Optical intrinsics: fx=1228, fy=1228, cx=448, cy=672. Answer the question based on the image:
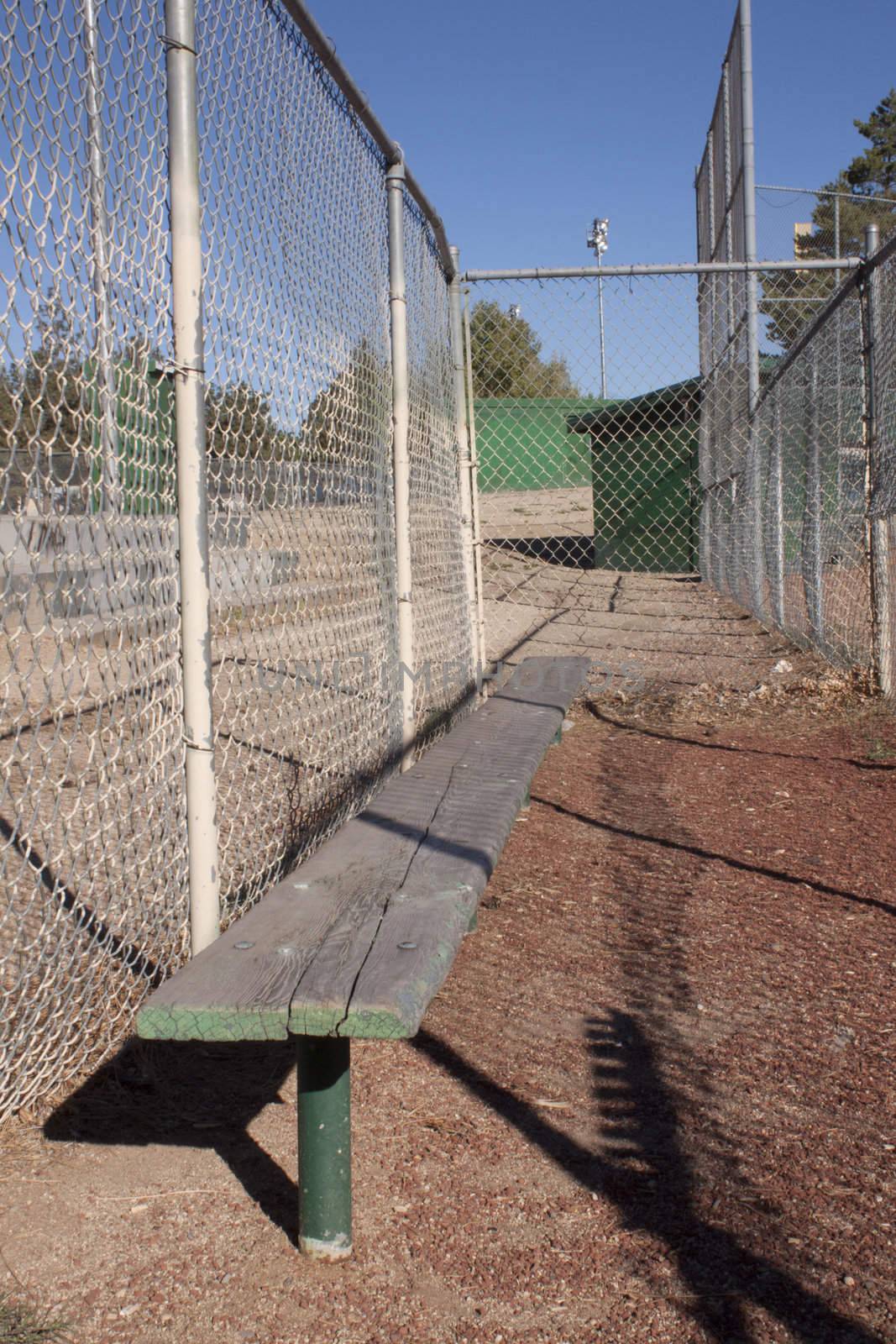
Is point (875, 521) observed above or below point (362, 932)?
above

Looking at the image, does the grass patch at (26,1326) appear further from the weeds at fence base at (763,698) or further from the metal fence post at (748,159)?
the metal fence post at (748,159)

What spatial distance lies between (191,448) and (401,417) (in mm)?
2230

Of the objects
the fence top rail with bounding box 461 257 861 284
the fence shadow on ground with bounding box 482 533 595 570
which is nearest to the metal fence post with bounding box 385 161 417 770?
the fence top rail with bounding box 461 257 861 284

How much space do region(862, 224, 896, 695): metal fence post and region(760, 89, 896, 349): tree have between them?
12.8m

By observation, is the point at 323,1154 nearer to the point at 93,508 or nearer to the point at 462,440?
the point at 93,508

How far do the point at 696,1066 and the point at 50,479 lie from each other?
1903 mm

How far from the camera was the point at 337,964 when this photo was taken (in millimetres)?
2105

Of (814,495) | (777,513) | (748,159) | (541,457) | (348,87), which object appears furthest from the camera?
(541,457)

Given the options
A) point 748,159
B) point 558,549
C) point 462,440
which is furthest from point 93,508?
point 558,549

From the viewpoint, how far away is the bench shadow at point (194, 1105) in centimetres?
244

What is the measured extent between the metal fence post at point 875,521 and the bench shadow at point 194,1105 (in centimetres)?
483

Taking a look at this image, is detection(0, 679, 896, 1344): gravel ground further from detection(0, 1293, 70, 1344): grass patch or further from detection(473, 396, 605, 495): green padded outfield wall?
detection(473, 396, 605, 495): green padded outfield wall

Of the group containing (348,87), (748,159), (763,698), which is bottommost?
(763,698)

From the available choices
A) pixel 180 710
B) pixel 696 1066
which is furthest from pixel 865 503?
pixel 180 710
